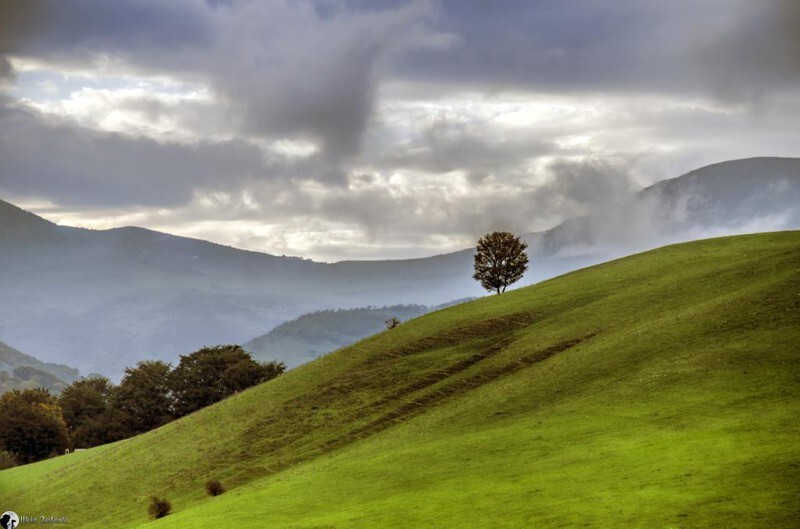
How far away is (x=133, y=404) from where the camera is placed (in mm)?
161875

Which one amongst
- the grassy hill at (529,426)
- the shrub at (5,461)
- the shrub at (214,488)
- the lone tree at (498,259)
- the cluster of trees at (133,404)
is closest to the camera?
the grassy hill at (529,426)

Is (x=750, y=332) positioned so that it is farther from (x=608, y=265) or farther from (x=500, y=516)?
(x=608, y=265)

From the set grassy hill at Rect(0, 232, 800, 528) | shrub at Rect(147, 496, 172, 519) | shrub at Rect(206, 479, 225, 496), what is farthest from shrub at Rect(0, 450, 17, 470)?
shrub at Rect(147, 496, 172, 519)

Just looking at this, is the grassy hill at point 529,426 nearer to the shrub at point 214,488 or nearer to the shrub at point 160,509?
the shrub at point 160,509

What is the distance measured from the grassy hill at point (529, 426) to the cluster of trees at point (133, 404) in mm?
36641

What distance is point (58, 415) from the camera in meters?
153

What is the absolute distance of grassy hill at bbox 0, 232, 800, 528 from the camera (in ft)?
125

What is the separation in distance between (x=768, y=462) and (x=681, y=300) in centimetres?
4557

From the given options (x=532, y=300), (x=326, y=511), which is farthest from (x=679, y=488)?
(x=532, y=300)

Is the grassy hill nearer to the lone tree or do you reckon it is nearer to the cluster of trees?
the lone tree

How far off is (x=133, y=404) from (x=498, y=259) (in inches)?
2922

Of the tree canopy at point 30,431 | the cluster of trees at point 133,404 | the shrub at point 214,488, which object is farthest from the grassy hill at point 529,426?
the cluster of trees at point 133,404

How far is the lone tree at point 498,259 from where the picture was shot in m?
139

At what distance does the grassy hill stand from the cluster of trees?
1443 inches
